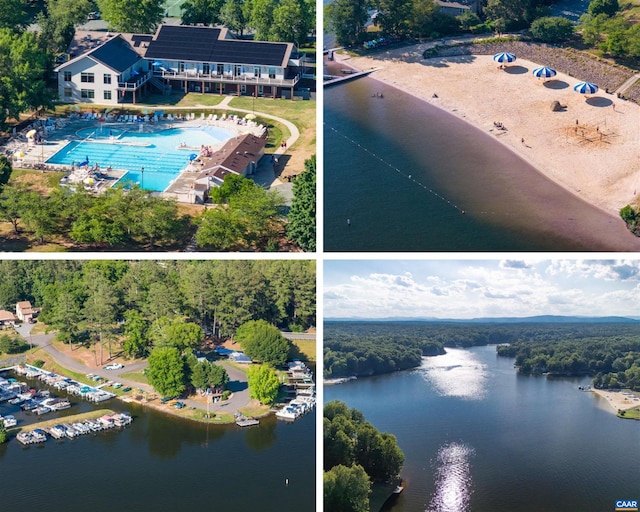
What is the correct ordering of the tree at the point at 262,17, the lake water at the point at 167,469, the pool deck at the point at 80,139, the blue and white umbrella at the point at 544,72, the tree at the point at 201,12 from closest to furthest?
the lake water at the point at 167,469, the pool deck at the point at 80,139, the blue and white umbrella at the point at 544,72, the tree at the point at 262,17, the tree at the point at 201,12

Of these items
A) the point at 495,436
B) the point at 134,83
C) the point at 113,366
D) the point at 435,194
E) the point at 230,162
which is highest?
the point at 134,83

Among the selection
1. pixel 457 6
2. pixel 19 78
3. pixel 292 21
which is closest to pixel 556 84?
pixel 457 6

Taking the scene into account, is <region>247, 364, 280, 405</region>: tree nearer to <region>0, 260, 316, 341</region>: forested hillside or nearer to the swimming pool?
<region>0, 260, 316, 341</region>: forested hillside

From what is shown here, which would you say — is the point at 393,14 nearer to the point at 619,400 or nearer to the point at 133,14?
the point at 133,14

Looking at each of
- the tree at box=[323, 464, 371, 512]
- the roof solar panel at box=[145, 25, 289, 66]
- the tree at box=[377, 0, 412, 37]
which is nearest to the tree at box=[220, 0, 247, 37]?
the roof solar panel at box=[145, 25, 289, 66]

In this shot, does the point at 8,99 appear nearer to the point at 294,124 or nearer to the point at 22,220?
the point at 22,220

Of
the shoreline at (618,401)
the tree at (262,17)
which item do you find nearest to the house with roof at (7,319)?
the tree at (262,17)

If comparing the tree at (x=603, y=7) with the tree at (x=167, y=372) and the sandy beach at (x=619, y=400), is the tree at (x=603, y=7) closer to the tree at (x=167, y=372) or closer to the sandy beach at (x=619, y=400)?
the sandy beach at (x=619, y=400)
